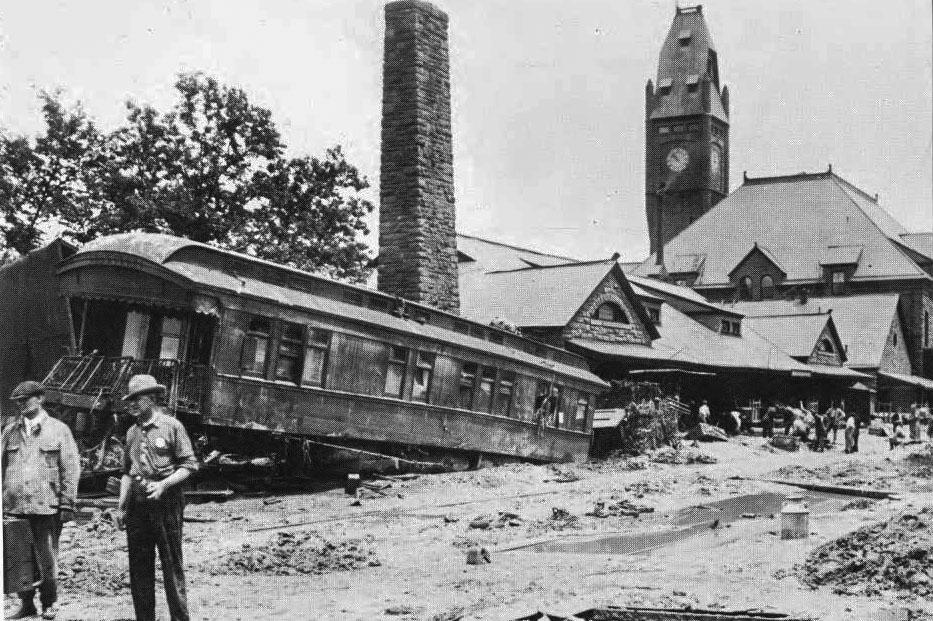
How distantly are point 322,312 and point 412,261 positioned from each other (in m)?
7.55

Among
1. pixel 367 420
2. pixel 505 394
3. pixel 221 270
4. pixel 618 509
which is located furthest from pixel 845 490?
pixel 221 270

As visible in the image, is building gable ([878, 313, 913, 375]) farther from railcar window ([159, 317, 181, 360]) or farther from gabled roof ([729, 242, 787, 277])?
railcar window ([159, 317, 181, 360])

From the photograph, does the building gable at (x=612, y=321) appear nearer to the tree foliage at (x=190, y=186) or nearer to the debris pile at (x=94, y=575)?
the tree foliage at (x=190, y=186)

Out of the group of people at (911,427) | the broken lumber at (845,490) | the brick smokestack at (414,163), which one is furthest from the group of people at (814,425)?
the brick smokestack at (414,163)

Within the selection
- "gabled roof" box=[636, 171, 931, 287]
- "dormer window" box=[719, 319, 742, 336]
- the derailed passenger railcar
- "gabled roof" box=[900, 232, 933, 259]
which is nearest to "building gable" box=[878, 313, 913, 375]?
"gabled roof" box=[636, 171, 931, 287]

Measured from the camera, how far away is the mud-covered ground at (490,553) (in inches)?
352

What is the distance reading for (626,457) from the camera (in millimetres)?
28375

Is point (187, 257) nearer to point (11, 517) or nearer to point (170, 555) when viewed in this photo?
point (11, 517)

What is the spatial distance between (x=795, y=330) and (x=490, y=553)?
45.6 meters

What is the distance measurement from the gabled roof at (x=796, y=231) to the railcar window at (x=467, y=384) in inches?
2224

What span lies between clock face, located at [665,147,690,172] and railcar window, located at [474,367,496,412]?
263ft

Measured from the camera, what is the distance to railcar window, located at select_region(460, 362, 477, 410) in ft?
73.0

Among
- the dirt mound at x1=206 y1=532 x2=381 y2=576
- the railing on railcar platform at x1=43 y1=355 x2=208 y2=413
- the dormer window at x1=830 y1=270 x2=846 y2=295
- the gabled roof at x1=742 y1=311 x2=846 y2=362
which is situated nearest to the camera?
the dirt mound at x1=206 y1=532 x2=381 y2=576

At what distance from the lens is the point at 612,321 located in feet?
121
